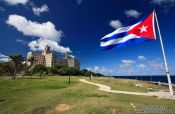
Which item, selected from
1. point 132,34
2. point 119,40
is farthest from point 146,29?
point 119,40

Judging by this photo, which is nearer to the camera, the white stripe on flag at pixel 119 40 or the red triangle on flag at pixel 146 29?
the red triangle on flag at pixel 146 29

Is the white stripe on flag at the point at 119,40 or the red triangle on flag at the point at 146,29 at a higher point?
the red triangle on flag at the point at 146,29

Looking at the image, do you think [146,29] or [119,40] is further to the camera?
[119,40]

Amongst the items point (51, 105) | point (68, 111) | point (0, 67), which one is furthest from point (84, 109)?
point (0, 67)

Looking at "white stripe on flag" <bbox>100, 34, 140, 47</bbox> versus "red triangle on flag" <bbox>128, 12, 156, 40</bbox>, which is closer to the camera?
"red triangle on flag" <bbox>128, 12, 156, 40</bbox>

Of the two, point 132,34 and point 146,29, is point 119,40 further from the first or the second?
point 146,29

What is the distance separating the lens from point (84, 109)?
46.0 feet

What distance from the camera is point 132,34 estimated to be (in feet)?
55.6

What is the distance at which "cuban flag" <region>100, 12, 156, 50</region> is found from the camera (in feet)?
53.2

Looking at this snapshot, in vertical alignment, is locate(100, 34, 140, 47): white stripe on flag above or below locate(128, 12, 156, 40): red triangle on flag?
below

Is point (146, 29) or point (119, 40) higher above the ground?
point (146, 29)

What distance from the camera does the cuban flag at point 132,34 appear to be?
639 inches

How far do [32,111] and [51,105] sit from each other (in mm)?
1923

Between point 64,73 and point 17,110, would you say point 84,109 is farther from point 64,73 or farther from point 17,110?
point 64,73
